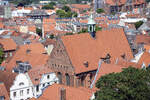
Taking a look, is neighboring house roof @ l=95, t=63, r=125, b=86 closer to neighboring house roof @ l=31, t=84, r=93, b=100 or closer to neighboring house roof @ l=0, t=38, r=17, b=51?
neighboring house roof @ l=31, t=84, r=93, b=100

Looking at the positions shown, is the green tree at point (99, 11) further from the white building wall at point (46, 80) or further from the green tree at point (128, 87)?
the green tree at point (128, 87)

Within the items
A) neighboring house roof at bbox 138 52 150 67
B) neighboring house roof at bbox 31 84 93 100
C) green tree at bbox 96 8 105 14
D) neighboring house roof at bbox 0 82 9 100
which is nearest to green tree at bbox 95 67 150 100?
neighboring house roof at bbox 31 84 93 100

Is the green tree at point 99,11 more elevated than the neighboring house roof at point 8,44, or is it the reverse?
the neighboring house roof at point 8,44

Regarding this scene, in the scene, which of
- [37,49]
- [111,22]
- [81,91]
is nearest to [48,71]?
[81,91]

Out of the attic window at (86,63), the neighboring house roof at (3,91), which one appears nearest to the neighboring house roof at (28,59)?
the attic window at (86,63)

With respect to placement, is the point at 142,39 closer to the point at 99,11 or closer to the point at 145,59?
the point at 145,59

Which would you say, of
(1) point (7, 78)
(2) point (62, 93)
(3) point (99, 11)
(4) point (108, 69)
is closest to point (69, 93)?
(2) point (62, 93)

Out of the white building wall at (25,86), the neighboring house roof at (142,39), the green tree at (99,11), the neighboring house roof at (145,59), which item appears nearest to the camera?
A: the white building wall at (25,86)
